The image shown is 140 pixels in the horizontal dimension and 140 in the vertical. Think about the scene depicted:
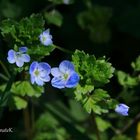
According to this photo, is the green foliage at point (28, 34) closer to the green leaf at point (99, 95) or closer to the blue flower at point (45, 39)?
the blue flower at point (45, 39)

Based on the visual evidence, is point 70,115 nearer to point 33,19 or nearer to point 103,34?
point 103,34

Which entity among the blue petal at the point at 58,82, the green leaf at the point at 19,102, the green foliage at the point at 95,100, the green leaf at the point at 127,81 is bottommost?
the green leaf at the point at 19,102

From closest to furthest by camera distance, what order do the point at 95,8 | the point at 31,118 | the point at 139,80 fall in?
the point at 139,80, the point at 31,118, the point at 95,8

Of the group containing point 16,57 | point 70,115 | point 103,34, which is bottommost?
point 70,115

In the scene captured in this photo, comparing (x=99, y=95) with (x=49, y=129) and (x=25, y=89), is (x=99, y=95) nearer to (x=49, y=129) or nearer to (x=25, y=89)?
(x=25, y=89)

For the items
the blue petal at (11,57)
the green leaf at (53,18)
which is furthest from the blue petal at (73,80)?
the green leaf at (53,18)

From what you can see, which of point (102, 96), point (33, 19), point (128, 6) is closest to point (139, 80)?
point (102, 96)

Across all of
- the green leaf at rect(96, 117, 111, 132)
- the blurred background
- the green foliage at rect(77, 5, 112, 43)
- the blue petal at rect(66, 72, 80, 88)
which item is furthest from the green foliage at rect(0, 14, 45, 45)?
the green foliage at rect(77, 5, 112, 43)

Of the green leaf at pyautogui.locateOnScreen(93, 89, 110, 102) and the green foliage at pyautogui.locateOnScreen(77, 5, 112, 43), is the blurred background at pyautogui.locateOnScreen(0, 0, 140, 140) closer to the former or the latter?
the green foliage at pyautogui.locateOnScreen(77, 5, 112, 43)
